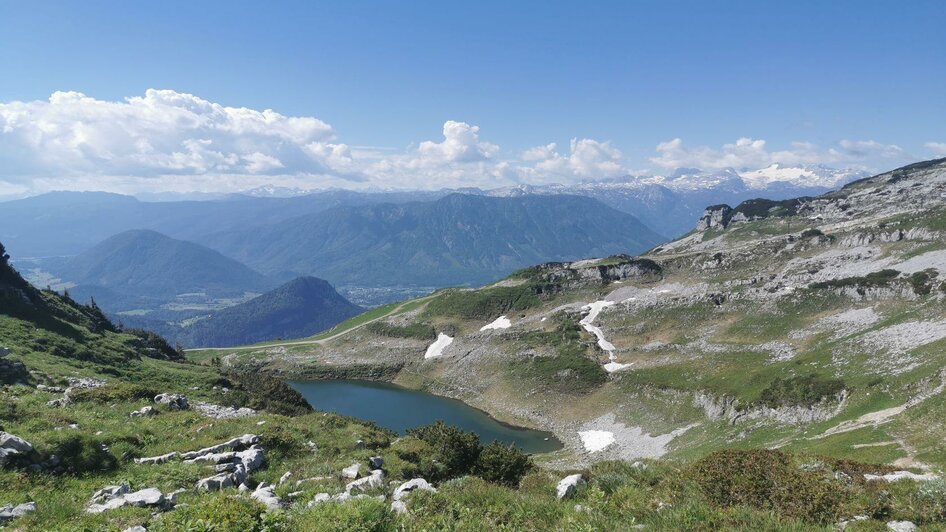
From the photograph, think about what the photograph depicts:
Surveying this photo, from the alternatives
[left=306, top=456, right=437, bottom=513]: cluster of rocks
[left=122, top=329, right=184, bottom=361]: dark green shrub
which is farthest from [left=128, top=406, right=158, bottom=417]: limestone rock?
[left=122, top=329, right=184, bottom=361]: dark green shrub

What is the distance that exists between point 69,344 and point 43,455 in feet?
158

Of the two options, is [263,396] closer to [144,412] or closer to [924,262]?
[144,412]

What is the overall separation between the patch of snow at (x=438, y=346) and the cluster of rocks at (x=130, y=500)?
124m

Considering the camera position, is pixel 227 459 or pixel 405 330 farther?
pixel 405 330

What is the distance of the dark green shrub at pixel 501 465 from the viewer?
1864 cm

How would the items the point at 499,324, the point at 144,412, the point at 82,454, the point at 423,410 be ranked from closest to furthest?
the point at 82,454, the point at 144,412, the point at 423,410, the point at 499,324

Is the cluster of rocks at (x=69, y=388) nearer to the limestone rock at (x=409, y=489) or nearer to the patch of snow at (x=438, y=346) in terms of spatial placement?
the limestone rock at (x=409, y=489)

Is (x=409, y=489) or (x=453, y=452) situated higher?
(x=409, y=489)

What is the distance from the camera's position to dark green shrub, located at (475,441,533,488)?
18641 mm

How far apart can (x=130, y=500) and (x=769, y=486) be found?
667 inches

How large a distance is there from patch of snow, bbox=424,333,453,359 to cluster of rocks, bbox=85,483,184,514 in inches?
4899

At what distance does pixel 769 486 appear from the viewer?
38.4 feet

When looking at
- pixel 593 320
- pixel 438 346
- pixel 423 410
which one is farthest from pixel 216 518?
pixel 438 346

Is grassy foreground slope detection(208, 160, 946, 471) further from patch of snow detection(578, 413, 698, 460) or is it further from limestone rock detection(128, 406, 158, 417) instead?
limestone rock detection(128, 406, 158, 417)
